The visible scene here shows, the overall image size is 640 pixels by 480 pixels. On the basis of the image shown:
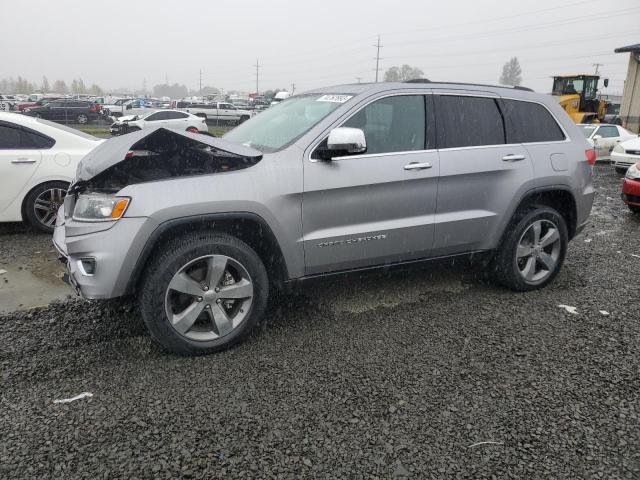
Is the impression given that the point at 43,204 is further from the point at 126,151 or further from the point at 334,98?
the point at 334,98

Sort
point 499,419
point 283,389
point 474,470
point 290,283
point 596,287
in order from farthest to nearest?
point 596,287 → point 290,283 → point 283,389 → point 499,419 → point 474,470

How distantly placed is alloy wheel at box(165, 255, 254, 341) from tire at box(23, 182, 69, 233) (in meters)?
3.74

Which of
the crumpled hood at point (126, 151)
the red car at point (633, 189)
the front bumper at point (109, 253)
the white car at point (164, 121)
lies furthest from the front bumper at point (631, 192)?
the white car at point (164, 121)

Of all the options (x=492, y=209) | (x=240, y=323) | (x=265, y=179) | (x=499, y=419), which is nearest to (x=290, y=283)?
(x=240, y=323)

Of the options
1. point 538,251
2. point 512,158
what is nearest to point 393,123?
point 512,158

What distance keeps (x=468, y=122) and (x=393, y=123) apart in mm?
720

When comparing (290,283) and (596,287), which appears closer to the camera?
(290,283)

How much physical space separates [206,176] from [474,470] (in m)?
2.22

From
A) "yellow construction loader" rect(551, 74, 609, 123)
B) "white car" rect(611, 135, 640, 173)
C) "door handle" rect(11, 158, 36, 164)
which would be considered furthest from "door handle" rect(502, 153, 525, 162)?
"yellow construction loader" rect(551, 74, 609, 123)

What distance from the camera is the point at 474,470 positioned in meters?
2.29

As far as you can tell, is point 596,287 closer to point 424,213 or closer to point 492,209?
point 492,209

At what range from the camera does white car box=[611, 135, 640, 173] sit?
40.7 ft

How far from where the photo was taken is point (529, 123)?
4.37 metres

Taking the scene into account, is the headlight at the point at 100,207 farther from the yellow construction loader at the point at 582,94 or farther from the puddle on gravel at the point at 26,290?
the yellow construction loader at the point at 582,94
